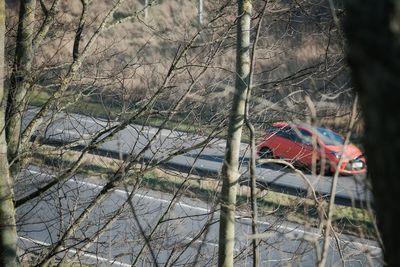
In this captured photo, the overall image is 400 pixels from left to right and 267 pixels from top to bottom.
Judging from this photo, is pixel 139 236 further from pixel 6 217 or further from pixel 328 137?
pixel 328 137

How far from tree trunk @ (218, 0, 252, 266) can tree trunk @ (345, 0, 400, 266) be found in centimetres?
418

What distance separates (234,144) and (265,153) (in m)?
1.78

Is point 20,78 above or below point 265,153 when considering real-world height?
above

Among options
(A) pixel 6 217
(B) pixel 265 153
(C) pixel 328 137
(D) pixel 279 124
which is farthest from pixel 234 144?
(C) pixel 328 137

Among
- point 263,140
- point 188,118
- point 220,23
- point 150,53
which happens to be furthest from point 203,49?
point 150,53

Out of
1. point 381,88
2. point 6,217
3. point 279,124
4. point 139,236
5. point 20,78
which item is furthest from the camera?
point 279,124

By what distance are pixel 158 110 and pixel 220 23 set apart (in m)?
1.41

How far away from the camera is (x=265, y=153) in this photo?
27.9 feet

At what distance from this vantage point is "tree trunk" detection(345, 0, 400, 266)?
1.76m

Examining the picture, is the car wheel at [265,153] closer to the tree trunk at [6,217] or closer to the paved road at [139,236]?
the paved road at [139,236]

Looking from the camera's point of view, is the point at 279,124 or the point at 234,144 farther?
the point at 279,124

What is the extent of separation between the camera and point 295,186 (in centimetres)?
1448

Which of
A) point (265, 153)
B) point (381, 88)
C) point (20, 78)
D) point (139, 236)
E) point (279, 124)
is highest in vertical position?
point (20, 78)

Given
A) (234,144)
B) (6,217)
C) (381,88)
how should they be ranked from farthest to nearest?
(234,144)
(6,217)
(381,88)
